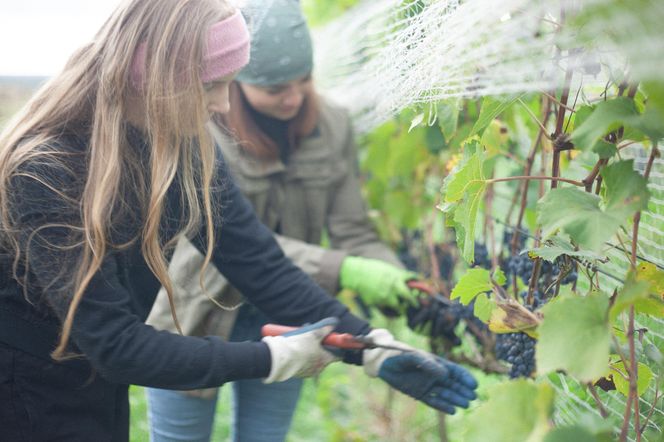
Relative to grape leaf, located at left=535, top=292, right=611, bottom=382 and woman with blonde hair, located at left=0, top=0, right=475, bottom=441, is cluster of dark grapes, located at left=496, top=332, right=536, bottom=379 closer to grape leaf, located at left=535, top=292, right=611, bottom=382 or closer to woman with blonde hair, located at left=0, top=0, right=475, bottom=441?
woman with blonde hair, located at left=0, top=0, right=475, bottom=441

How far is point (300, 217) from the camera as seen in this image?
2.67 m

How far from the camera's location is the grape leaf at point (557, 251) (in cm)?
121

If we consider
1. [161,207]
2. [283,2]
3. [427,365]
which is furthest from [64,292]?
[283,2]

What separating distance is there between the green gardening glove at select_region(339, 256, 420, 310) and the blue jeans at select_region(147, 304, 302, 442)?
0.33 metres

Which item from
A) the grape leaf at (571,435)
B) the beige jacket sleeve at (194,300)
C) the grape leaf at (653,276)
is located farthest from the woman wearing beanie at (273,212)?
the grape leaf at (571,435)

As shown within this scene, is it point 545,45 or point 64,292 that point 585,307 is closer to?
point 545,45

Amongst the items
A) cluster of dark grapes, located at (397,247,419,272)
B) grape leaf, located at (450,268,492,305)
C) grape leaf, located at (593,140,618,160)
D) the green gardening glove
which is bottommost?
cluster of dark grapes, located at (397,247,419,272)

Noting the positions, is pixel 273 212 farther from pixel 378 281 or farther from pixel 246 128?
pixel 378 281

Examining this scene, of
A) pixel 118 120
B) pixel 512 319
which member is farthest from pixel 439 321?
pixel 118 120

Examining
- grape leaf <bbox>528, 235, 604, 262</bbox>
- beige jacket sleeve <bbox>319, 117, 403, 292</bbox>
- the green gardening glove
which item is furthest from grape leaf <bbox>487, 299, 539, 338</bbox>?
beige jacket sleeve <bbox>319, 117, 403, 292</bbox>

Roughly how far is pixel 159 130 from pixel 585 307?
924mm

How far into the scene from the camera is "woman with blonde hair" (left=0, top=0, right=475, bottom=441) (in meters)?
1.48

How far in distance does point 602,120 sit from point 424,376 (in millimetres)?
999

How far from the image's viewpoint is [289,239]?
2.55m
